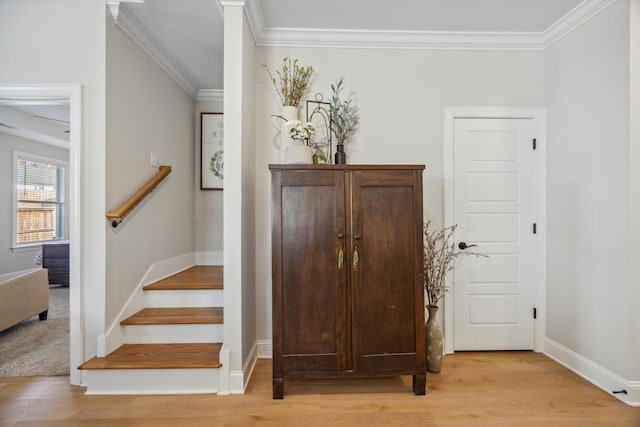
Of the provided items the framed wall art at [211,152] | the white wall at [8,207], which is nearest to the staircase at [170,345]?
the framed wall art at [211,152]

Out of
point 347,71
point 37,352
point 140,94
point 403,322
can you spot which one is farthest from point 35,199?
point 403,322

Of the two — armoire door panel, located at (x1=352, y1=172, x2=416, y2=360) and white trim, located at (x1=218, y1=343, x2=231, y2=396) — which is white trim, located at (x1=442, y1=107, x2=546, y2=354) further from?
white trim, located at (x1=218, y1=343, x2=231, y2=396)

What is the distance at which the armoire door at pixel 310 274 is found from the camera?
6.84 ft

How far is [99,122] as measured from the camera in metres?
2.25

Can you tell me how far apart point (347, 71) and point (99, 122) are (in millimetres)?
1946

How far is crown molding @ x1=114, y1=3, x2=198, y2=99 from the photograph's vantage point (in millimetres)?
2367

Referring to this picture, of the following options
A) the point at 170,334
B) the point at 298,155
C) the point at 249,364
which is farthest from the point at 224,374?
the point at 298,155

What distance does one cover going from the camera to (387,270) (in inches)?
83.2

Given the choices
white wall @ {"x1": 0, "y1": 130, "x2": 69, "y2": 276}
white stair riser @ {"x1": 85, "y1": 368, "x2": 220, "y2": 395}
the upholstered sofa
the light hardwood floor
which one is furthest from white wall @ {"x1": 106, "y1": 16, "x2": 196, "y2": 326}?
white wall @ {"x1": 0, "y1": 130, "x2": 69, "y2": 276}

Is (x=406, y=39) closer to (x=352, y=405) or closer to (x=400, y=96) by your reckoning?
(x=400, y=96)

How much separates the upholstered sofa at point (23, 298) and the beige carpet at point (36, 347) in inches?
5.2

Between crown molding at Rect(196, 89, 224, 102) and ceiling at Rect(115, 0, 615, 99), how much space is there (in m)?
0.74

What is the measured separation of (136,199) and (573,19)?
143 inches

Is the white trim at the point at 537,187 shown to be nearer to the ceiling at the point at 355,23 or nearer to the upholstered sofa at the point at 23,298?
the ceiling at the point at 355,23
